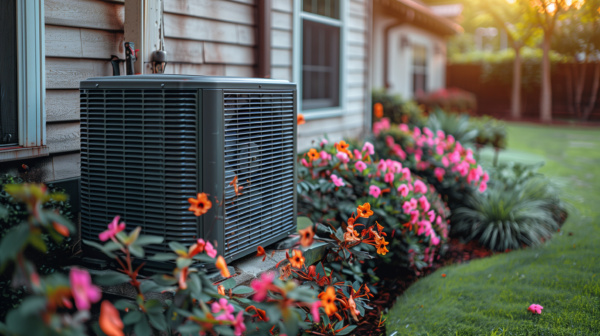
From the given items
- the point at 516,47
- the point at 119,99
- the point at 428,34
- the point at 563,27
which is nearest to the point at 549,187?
the point at 563,27

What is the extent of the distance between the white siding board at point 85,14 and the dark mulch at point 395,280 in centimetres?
199

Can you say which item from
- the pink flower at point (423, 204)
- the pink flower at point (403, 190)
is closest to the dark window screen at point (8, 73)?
the pink flower at point (403, 190)

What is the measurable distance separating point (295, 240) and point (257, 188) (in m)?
0.44

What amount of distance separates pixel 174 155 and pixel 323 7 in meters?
3.78

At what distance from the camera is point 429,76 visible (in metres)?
14.2

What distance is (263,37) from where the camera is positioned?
157 inches

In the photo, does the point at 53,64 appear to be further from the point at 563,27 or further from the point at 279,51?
the point at 563,27

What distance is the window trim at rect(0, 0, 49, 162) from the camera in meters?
2.23

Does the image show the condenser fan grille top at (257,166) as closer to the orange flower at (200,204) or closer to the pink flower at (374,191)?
the orange flower at (200,204)

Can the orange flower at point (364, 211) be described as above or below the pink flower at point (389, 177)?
below

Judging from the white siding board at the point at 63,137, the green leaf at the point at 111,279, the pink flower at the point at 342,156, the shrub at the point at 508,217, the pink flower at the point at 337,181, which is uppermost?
the white siding board at the point at 63,137

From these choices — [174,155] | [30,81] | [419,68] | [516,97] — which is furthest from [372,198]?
[516,97]

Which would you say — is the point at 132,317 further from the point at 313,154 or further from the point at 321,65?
the point at 321,65

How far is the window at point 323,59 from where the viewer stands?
17.4ft
